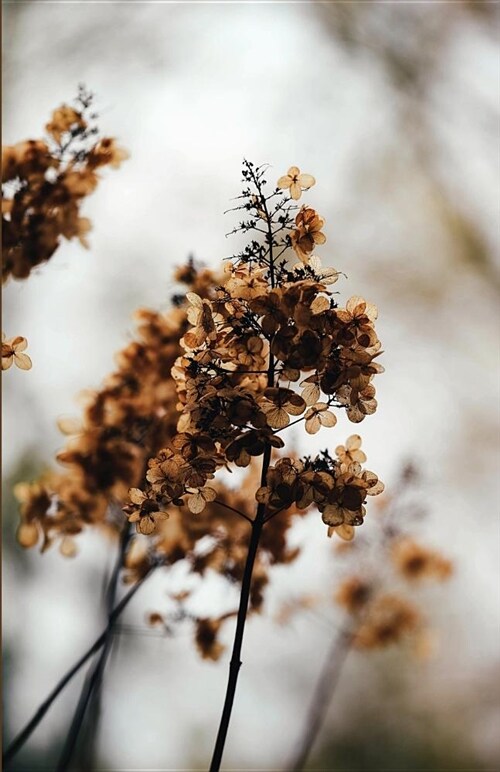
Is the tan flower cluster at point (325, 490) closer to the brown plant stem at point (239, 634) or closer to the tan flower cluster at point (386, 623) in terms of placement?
the brown plant stem at point (239, 634)

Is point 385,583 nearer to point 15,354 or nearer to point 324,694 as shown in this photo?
point 324,694

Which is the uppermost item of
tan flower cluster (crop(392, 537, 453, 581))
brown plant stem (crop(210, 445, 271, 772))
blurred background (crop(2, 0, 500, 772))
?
→ blurred background (crop(2, 0, 500, 772))

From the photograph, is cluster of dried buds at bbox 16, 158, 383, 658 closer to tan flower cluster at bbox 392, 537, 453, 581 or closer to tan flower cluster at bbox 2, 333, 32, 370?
tan flower cluster at bbox 2, 333, 32, 370

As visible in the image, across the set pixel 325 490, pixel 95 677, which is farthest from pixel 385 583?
pixel 325 490

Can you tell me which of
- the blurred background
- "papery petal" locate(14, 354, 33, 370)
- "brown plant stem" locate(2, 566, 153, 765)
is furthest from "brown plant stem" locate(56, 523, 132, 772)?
the blurred background

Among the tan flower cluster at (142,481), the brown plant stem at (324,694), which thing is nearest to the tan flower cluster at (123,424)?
the tan flower cluster at (142,481)
